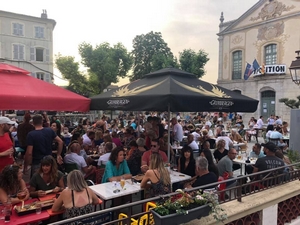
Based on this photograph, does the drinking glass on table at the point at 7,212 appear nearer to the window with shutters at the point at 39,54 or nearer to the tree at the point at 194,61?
the tree at the point at 194,61

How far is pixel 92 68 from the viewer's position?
32.7 meters

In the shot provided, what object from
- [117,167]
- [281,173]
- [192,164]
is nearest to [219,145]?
[192,164]

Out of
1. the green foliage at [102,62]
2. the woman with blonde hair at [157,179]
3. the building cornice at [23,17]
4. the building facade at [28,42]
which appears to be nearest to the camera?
the woman with blonde hair at [157,179]

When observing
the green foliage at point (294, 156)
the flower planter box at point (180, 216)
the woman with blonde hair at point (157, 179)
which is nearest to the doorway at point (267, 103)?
the green foliage at point (294, 156)

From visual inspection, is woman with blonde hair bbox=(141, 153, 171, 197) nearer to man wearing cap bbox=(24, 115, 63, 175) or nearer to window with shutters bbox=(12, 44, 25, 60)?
man wearing cap bbox=(24, 115, 63, 175)

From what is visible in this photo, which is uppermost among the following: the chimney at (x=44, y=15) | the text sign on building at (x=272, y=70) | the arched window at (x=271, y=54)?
the chimney at (x=44, y=15)

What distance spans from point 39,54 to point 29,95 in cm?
3474

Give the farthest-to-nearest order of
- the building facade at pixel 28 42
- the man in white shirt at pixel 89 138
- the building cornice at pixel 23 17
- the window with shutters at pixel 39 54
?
the window with shutters at pixel 39 54, the building facade at pixel 28 42, the building cornice at pixel 23 17, the man in white shirt at pixel 89 138

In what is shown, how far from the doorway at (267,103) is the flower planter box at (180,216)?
79.4 ft

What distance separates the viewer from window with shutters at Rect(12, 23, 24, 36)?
33062mm

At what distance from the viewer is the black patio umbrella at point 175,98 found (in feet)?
14.1

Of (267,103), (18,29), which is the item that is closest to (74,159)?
(267,103)

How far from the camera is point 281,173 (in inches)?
193

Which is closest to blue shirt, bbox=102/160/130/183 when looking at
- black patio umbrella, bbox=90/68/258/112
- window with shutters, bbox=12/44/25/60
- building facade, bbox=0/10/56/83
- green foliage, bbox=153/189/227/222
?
black patio umbrella, bbox=90/68/258/112
